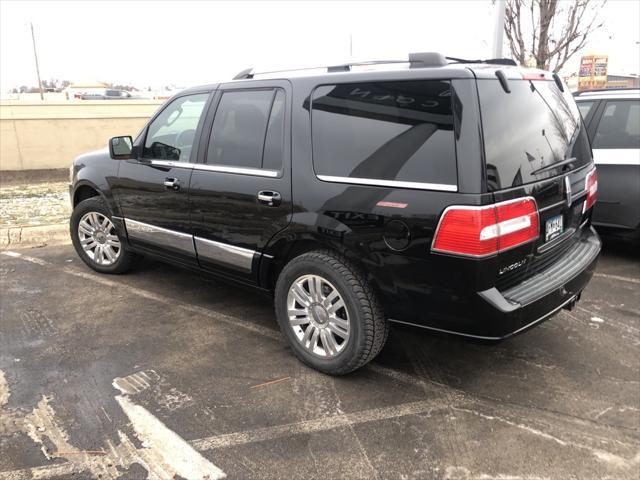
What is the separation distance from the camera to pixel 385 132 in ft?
9.18

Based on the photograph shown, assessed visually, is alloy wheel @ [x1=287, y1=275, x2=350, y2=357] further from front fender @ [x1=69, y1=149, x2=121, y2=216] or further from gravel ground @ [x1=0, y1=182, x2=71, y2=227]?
gravel ground @ [x1=0, y1=182, x2=71, y2=227]

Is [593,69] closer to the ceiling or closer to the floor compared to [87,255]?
closer to the ceiling

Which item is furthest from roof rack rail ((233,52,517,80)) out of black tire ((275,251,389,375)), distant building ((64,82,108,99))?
distant building ((64,82,108,99))

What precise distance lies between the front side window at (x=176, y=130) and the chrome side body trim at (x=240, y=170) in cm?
25

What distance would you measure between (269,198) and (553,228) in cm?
169

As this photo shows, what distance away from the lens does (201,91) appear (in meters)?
3.99

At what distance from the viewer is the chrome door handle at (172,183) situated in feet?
13.0

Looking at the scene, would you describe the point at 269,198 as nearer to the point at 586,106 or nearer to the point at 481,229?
the point at 481,229

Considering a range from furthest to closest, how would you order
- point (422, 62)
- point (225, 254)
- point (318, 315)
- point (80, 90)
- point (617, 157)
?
point (80, 90) < point (617, 157) < point (225, 254) < point (318, 315) < point (422, 62)

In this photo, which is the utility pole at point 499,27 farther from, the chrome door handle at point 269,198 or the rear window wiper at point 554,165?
the chrome door handle at point 269,198

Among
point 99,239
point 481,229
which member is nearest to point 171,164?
point 99,239

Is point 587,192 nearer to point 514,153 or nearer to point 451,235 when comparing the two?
point 514,153

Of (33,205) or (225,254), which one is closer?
(225,254)

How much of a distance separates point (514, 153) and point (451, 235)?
0.57m
